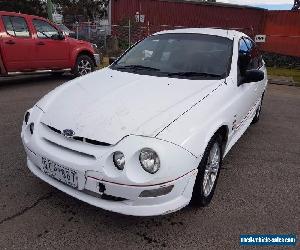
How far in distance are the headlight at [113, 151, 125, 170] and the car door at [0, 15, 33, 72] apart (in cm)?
637

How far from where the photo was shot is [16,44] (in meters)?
8.06

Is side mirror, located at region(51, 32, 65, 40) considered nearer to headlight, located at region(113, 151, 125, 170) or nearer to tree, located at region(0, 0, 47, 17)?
headlight, located at region(113, 151, 125, 170)

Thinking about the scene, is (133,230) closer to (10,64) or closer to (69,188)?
(69,188)

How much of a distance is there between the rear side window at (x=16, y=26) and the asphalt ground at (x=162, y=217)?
14.1 ft

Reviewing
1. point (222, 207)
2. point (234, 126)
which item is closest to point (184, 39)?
point (234, 126)

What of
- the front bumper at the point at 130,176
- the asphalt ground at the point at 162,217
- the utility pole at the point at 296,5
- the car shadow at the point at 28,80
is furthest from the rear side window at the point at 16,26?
the utility pole at the point at 296,5

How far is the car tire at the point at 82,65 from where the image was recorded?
971 cm

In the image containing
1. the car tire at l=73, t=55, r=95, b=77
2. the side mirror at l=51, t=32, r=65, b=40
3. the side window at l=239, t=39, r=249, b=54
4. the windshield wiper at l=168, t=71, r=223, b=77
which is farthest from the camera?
the car tire at l=73, t=55, r=95, b=77

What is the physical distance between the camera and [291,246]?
2820 mm

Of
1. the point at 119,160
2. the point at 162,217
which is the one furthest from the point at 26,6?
the point at 119,160

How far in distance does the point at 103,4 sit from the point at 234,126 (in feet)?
140

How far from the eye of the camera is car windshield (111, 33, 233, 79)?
12.8 feet

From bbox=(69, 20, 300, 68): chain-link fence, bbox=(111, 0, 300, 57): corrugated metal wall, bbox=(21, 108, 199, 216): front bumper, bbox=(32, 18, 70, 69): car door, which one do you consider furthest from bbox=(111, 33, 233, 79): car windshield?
bbox=(111, 0, 300, 57): corrugated metal wall

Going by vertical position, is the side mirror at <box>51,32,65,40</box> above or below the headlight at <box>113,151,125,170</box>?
below
